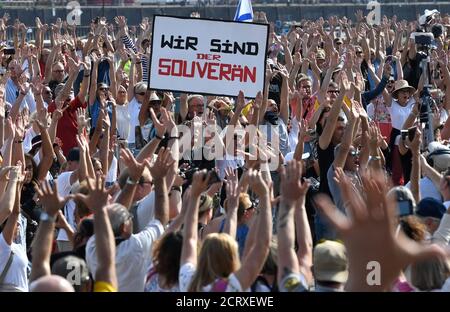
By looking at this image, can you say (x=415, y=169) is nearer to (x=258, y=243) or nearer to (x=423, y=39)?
(x=258, y=243)

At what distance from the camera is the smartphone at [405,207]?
6371 millimetres

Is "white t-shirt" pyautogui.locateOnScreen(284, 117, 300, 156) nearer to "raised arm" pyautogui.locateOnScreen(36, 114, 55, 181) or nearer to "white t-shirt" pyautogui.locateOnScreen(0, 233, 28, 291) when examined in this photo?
"raised arm" pyautogui.locateOnScreen(36, 114, 55, 181)

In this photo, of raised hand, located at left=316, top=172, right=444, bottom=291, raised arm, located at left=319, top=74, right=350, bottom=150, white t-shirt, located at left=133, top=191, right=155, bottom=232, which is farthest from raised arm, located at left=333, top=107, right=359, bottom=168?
raised hand, located at left=316, top=172, right=444, bottom=291

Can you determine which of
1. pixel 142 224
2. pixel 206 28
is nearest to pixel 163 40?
pixel 206 28

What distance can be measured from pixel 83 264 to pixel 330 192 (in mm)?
3832

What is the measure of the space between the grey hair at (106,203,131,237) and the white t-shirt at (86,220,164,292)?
95 mm

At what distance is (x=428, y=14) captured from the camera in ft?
65.8

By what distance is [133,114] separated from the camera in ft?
41.4

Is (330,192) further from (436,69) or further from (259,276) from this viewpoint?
(436,69)

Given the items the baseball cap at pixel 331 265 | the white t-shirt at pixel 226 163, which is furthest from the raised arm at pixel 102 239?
the white t-shirt at pixel 226 163

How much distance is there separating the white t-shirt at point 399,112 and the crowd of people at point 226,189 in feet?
0.04

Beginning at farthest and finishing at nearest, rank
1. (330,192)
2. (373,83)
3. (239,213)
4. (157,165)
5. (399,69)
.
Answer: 1. (373,83)
2. (399,69)
3. (330,192)
4. (239,213)
5. (157,165)

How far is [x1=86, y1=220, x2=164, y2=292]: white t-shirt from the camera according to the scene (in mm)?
6258
